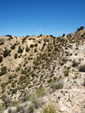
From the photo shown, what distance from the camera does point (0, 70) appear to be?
23.5m

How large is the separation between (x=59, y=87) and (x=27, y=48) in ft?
76.2

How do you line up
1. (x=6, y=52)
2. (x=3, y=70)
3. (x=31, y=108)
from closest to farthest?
(x=31, y=108) < (x=3, y=70) < (x=6, y=52)

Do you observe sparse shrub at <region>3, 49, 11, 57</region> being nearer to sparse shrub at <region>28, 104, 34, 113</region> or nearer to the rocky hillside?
the rocky hillside

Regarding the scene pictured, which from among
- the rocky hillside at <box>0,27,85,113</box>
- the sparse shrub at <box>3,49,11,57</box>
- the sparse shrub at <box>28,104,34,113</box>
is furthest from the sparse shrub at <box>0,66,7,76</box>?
the sparse shrub at <box>28,104,34,113</box>

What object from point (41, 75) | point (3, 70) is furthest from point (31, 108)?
point (3, 70)

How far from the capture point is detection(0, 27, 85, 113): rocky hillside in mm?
5678

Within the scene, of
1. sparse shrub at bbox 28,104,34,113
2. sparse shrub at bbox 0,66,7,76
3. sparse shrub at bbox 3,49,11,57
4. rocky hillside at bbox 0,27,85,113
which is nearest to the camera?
sparse shrub at bbox 28,104,34,113

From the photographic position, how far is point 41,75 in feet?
54.7

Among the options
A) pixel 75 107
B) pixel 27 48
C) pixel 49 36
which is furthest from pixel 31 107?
pixel 49 36

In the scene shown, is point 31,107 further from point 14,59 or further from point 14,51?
point 14,51

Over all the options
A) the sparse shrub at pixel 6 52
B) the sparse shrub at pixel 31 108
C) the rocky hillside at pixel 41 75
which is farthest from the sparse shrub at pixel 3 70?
the sparse shrub at pixel 31 108

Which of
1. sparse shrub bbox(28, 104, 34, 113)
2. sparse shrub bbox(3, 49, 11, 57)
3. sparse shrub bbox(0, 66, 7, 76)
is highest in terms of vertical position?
sparse shrub bbox(3, 49, 11, 57)

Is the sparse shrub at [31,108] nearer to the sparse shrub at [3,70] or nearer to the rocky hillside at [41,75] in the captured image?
the rocky hillside at [41,75]

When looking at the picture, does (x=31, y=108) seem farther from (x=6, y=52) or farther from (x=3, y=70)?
(x=6, y=52)
